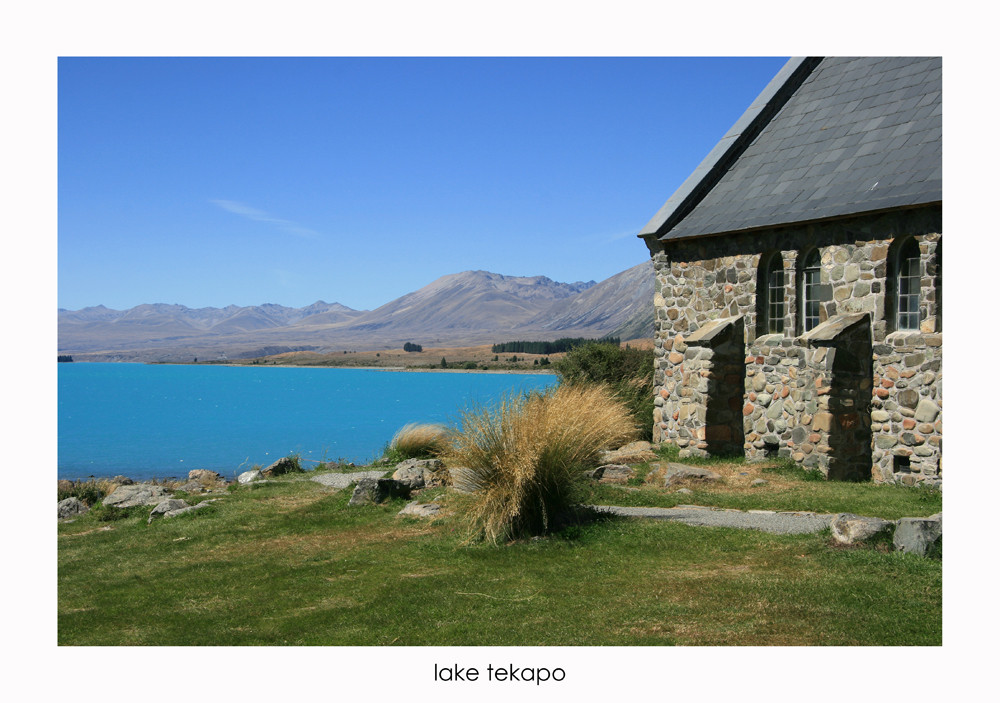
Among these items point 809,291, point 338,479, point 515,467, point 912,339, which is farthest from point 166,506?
point 912,339

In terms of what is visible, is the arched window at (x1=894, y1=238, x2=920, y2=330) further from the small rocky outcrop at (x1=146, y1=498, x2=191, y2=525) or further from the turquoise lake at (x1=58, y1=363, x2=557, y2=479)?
the small rocky outcrop at (x1=146, y1=498, x2=191, y2=525)

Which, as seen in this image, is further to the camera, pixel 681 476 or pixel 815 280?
pixel 815 280

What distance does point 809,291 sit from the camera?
12508 mm

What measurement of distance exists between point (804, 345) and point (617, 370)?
322 inches

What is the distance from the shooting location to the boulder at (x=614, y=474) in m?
12.0

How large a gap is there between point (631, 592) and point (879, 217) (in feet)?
25.5

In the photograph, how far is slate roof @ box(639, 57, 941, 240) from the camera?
1073cm

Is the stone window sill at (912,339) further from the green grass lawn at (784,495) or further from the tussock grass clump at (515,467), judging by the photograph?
the tussock grass clump at (515,467)

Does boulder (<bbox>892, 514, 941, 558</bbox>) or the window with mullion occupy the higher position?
the window with mullion

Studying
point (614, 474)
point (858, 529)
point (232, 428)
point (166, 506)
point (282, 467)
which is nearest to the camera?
point (858, 529)

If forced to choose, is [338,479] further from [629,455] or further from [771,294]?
[771,294]

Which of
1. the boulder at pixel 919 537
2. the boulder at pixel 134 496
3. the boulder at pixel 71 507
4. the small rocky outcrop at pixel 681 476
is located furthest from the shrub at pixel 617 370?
the boulder at pixel 71 507

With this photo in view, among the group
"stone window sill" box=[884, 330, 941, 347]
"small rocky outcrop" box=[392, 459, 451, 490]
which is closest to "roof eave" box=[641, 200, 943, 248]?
"stone window sill" box=[884, 330, 941, 347]

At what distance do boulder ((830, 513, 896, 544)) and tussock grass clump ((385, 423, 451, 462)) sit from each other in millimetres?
9320
